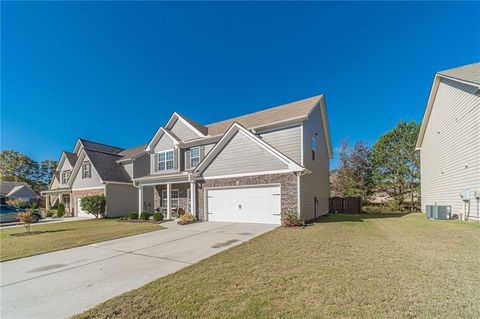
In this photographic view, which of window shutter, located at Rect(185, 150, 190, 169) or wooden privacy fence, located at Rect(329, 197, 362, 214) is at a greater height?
window shutter, located at Rect(185, 150, 190, 169)

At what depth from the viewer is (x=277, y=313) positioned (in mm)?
3150

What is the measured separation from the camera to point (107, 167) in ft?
72.2

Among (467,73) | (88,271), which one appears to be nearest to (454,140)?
(467,73)

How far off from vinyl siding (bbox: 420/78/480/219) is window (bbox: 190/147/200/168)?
16361mm

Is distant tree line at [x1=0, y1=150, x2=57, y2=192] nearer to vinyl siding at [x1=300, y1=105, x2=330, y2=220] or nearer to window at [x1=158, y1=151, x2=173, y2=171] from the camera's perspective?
window at [x1=158, y1=151, x2=173, y2=171]

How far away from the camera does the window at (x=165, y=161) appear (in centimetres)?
1855

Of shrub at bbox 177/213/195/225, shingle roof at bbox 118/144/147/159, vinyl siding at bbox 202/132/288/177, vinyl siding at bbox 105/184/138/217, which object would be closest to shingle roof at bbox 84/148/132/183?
vinyl siding at bbox 105/184/138/217

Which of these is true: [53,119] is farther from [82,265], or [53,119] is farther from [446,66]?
[446,66]

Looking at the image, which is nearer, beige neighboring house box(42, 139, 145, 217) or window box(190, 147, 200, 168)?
window box(190, 147, 200, 168)

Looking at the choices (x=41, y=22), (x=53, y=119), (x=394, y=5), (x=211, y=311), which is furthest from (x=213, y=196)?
(x=53, y=119)

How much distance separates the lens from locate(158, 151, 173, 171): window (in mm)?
18547

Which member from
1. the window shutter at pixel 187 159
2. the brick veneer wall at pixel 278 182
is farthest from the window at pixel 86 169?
the brick veneer wall at pixel 278 182

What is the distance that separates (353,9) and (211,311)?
16242 mm

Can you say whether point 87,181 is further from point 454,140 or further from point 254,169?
point 454,140
